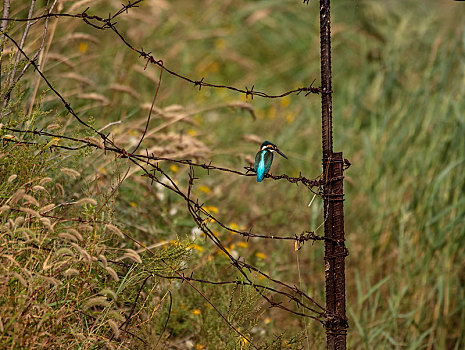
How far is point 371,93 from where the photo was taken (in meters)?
5.67

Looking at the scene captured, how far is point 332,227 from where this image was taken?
2436mm

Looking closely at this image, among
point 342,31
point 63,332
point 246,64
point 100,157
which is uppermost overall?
point 342,31

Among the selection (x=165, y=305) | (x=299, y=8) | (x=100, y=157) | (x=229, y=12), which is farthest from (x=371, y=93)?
(x=165, y=305)

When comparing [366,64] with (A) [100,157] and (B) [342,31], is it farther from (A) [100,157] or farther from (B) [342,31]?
(A) [100,157]

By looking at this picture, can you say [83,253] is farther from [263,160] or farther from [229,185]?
[229,185]

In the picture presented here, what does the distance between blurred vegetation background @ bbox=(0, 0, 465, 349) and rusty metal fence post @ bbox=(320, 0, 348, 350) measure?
0.21 meters

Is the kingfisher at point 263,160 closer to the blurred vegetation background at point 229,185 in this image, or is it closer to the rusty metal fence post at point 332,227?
the rusty metal fence post at point 332,227

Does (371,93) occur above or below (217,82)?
below

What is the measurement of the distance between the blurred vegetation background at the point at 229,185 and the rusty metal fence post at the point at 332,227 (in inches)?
8.4

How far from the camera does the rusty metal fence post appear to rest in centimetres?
242

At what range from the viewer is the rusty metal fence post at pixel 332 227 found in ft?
7.95

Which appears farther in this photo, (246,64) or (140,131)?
(246,64)

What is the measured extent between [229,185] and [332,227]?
2154 millimetres

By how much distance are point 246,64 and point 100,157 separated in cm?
334
